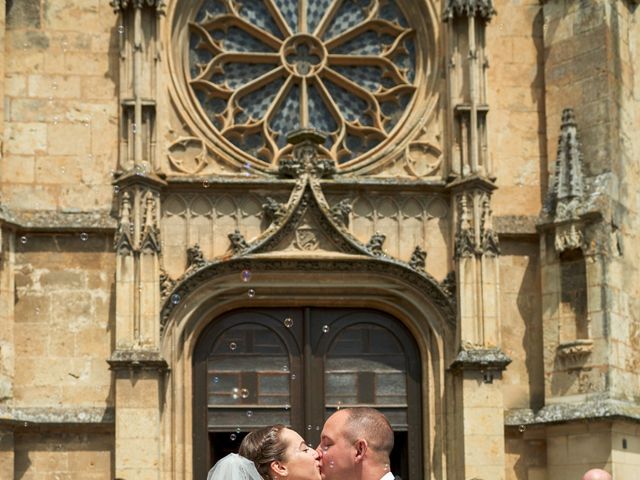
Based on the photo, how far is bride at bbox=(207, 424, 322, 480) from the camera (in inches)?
282

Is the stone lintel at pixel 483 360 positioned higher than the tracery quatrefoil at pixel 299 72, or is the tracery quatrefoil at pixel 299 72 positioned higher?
the tracery quatrefoil at pixel 299 72

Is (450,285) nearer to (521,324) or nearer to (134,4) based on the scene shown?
(521,324)

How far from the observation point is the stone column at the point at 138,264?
790 inches

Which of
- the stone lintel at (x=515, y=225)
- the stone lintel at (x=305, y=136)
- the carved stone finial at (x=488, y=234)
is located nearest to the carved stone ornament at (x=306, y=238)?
the stone lintel at (x=305, y=136)

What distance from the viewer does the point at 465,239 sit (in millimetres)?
20875

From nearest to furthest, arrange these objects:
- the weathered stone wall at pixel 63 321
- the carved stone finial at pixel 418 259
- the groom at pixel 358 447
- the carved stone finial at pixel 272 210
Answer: the groom at pixel 358 447
the weathered stone wall at pixel 63 321
the carved stone finial at pixel 272 210
the carved stone finial at pixel 418 259

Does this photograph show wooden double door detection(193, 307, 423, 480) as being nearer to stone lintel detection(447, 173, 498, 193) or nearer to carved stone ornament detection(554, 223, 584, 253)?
stone lintel detection(447, 173, 498, 193)

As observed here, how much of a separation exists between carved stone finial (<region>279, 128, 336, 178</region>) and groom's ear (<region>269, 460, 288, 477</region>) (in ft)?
45.8

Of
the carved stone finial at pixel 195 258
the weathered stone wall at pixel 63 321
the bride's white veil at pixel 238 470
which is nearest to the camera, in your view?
the bride's white veil at pixel 238 470

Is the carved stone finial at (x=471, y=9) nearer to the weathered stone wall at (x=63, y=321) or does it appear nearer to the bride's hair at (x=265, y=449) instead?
the weathered stone wall at (x=63, y=321)

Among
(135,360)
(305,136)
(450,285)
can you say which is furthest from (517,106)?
(135,360)

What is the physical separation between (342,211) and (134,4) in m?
3.84

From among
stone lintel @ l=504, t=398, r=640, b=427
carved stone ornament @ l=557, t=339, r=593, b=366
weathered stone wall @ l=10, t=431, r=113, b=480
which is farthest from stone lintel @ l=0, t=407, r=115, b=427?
carved stone ornament @ l=557, t=339, r=593, b=366

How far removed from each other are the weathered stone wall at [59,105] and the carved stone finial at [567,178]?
5857 millimetres
